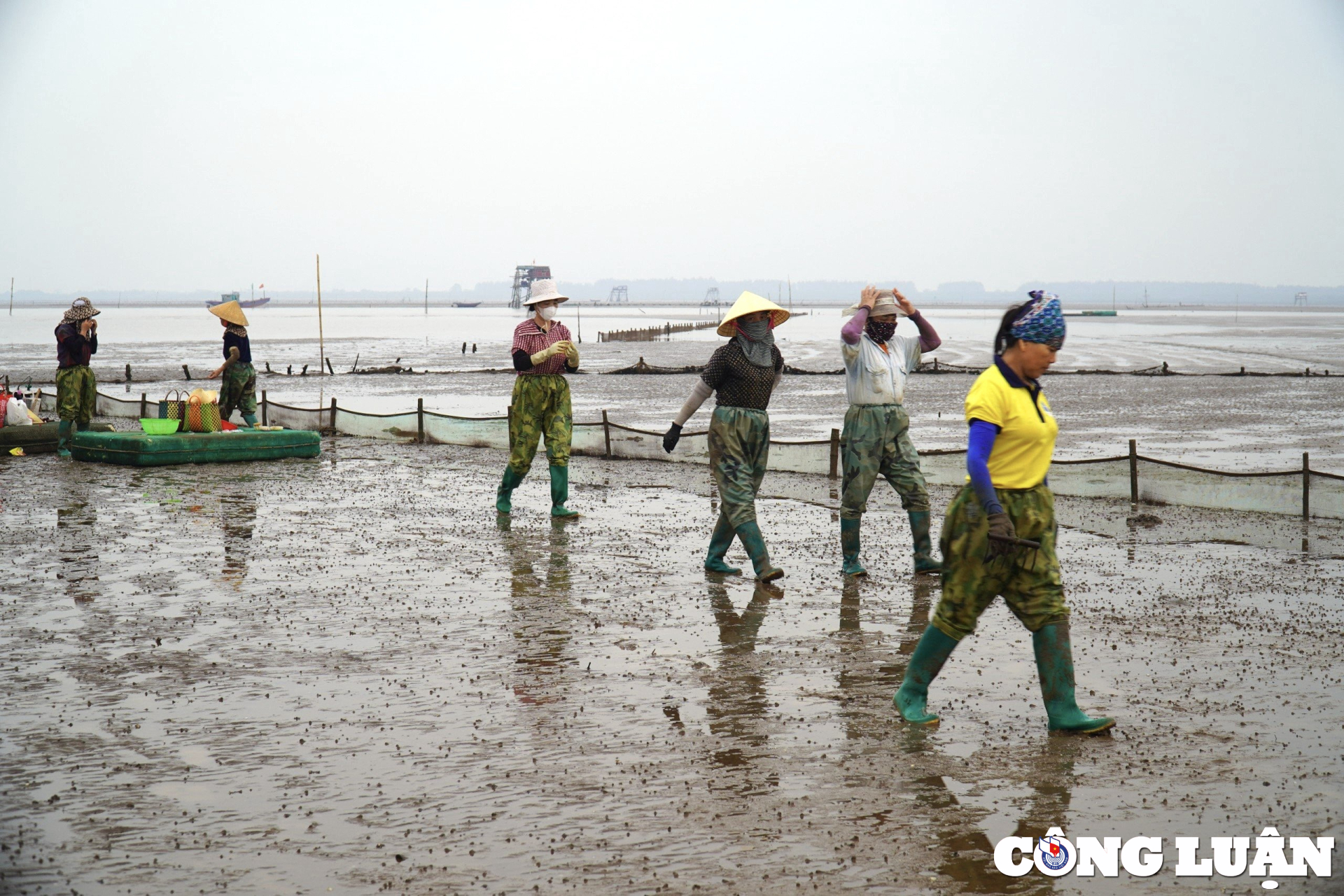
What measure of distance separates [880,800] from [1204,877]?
104 cm

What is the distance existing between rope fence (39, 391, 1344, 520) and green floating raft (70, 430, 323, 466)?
2.51 metres

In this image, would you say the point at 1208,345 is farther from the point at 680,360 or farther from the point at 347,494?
the point at 347,494

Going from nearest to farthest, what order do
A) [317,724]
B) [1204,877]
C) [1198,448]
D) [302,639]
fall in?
[1204,877] → [317,724] → [302,639] → [1198,448]

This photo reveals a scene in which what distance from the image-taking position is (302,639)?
242 inches

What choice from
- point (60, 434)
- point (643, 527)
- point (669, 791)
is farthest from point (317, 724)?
point (60, 434)

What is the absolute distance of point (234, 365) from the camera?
1407 centimetres

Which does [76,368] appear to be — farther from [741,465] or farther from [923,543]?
[923,543]

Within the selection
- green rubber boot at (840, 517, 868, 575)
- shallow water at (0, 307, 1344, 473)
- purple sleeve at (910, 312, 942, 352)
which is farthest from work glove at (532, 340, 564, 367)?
shallow water at (0, 307, 1344, 473)

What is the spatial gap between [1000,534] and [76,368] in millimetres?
12126

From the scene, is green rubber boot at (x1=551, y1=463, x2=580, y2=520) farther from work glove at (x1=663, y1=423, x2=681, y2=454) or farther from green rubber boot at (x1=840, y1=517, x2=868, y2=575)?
green rubber boot at (x1=840, y1=517, x2=868, y2=575)

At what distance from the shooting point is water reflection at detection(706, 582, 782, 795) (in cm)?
437

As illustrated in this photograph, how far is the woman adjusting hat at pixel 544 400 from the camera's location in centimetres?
984

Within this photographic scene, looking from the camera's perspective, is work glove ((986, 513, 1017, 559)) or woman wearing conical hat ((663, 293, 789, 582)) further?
woman wearing conical hat ((663, 293, 789, 582))

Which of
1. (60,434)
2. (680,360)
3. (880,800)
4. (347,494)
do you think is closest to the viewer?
(880,800)
